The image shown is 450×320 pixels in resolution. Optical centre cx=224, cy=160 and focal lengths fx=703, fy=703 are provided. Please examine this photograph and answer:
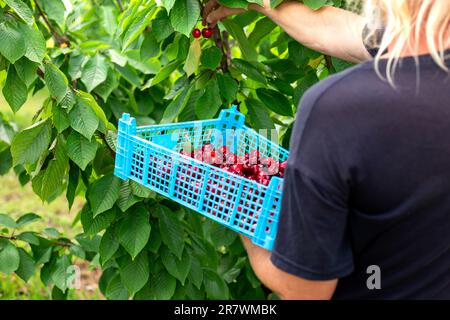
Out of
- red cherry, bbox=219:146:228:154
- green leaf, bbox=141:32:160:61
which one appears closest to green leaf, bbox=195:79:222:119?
green leaf, bbox=141:32:160:61

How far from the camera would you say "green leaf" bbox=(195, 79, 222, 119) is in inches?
93.9

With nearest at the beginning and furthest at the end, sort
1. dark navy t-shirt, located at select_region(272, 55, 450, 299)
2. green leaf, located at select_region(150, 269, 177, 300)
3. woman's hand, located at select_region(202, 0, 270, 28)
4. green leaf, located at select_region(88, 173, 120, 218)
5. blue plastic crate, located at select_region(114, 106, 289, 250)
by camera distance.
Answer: dark navy t-shirt, located at select_region(272, 55, 450, 299) < blue plastic crate, located at select_region(114, 106, 289, 250) < woman's hand, located at select_region(202, 0, 270, 28) < green leaf, located at select_region(88, 173, 120, 218) < green leaf, located at select_region(150, 269, 177, 300)

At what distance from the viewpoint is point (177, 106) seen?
2.48 meters

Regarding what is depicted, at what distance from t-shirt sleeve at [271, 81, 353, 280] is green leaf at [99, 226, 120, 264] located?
3.97 feet

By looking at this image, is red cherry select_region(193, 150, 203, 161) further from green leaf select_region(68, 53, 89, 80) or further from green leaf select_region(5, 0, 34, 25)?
green leaf select_region(68, 53, 89, 80)

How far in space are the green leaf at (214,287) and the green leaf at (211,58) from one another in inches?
35.1

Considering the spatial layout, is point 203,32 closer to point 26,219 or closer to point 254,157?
point 254,157

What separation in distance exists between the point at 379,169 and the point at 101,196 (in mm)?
1286

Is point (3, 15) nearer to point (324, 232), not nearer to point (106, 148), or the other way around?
point (106, 148)

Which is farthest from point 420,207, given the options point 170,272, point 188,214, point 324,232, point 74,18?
point 74,18

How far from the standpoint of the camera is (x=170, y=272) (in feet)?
8.45

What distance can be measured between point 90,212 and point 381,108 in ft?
4.77

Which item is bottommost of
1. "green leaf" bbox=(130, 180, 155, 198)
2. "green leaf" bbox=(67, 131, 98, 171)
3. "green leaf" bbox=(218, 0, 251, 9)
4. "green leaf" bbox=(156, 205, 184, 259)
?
"green leaf" bbox=(156, 205, 184, 259)

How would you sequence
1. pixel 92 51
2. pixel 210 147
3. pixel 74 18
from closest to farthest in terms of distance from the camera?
pixel 210 147 < pixel 92 51 < pixel 74 18
